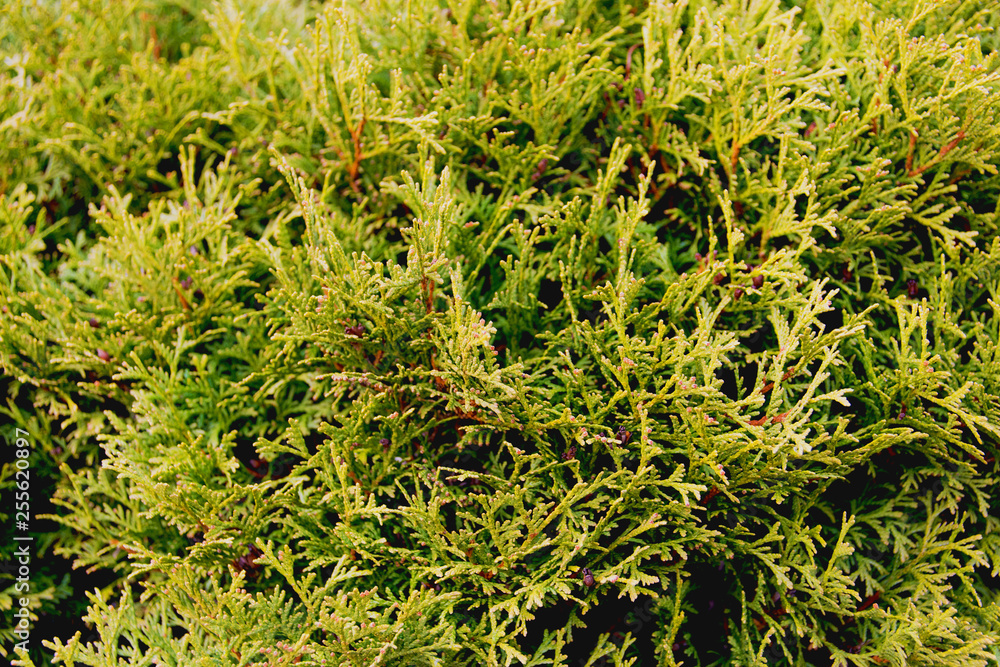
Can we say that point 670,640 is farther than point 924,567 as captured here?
No

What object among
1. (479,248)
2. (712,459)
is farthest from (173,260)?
(712,459)

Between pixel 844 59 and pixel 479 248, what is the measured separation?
186 centimetres

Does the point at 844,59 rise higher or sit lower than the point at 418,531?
higher

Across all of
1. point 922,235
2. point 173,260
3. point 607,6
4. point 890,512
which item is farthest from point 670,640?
point 607,6

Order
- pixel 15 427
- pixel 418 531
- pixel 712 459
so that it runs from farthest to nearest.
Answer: pixel 15 427 < pixel 418 531 < pixel 712 459

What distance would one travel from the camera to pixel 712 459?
2.42 meters

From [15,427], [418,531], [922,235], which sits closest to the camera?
[418,531]

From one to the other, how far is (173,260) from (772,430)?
8.85 feet

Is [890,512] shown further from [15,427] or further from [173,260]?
[15,427]

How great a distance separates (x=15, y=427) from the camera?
134 inches

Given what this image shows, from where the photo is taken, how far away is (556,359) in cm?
279

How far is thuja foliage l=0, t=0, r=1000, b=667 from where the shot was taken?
8.34ft

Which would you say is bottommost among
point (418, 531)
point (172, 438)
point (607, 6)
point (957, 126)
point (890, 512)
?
point (890, 512)

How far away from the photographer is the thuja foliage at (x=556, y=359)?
2.54m
